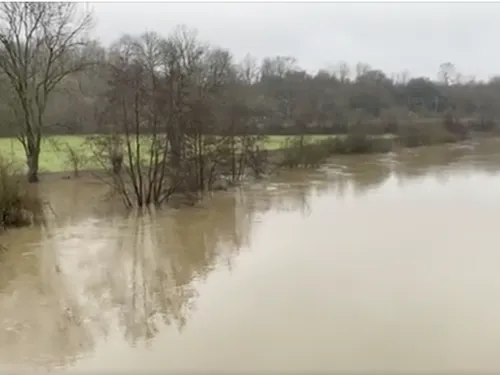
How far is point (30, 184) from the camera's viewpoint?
66.3 ft

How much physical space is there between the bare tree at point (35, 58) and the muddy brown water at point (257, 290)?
Answer: 5926 mm

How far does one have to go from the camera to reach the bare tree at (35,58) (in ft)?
67.2

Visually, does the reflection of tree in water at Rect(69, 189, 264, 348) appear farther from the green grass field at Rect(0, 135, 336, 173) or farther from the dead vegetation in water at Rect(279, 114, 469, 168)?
the dead vegetation in water at Rect(279, 114, 469, 168)

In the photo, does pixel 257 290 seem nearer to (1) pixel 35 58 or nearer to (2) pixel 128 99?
(2) pixel 128 99

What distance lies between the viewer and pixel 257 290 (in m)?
8.80

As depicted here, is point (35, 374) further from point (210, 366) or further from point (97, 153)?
point (97, 153)

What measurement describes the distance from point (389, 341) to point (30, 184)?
633 inches

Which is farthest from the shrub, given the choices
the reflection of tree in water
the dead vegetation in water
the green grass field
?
the dead vegetation in water

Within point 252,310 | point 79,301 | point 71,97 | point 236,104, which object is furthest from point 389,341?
point 71,97

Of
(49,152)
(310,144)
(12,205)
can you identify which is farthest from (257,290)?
(49,152)

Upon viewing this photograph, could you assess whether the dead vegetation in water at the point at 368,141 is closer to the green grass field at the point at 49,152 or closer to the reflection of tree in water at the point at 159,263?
the green grass field at the point at 49,152

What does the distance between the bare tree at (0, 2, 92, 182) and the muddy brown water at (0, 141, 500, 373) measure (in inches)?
233

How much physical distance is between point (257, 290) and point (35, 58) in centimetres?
1578

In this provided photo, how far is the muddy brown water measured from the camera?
666 cm
